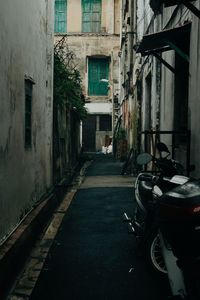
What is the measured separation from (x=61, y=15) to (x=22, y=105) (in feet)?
95.0

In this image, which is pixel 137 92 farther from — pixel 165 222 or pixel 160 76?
pixel 165 222

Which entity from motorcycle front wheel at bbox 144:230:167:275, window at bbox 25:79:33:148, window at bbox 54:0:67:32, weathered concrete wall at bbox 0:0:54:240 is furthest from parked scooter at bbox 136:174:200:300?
window at bbox 54:0:67:32

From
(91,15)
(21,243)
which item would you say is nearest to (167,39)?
(21,243)

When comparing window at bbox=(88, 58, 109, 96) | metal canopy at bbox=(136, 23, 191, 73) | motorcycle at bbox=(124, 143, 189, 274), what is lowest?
motorcycle at bbox=(124, 143, 189, 274)

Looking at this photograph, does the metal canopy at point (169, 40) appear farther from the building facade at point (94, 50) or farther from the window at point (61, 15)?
the window at point (61, 15)

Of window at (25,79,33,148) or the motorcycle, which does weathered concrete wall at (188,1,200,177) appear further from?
window at (25,79,33,148)

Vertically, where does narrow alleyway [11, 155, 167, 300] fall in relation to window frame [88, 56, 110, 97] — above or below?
below

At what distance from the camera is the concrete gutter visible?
4980 mm

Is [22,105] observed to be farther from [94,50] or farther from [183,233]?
[94,50]

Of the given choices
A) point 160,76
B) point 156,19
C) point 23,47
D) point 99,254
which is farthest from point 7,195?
point 156,19

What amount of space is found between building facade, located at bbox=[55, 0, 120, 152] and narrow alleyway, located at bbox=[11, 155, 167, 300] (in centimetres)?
2477

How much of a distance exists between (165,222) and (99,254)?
321cm

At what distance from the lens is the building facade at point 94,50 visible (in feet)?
113

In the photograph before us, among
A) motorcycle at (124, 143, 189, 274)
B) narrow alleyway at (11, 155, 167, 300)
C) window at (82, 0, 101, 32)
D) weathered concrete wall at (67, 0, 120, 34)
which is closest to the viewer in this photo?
narrow alleyway at (11, 155, 167, 300)
